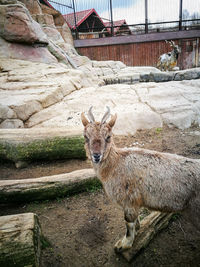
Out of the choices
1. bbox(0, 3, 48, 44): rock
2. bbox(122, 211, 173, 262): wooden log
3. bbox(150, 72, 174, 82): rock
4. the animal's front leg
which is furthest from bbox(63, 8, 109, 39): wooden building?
the animal's front leg

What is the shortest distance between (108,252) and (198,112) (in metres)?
5.21

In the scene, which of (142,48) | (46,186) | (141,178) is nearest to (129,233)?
(141,178)

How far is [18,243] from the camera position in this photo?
2010 mm

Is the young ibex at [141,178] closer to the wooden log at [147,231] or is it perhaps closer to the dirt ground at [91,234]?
the wooden log at [147,231]

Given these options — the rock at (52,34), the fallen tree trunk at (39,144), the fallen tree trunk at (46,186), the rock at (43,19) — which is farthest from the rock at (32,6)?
the fallen tree trunk at (46,186)

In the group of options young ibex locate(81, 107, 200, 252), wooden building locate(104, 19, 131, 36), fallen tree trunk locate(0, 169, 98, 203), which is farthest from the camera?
wooden building locate(104, 19, 131, 36)

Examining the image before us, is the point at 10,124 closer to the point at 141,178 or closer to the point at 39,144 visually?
the point at 39,144

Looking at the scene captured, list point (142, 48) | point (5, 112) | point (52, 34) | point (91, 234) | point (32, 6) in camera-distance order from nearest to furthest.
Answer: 1. point (91, 234)
2. point (5, 112)
3. point (32, 6)
4. point (52, 34)
5. point (142, 48)

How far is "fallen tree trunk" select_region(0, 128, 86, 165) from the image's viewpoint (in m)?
4.09

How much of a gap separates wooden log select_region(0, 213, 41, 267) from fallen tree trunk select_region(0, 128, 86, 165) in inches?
80.7

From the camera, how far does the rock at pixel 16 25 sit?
30.6ft

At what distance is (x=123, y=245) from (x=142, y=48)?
641 inches

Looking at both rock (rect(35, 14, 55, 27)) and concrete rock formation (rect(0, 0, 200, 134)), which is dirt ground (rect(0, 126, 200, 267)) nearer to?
concrete rock formation (rect(0, 0, 200, 134))

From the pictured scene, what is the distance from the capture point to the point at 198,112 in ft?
19.9
